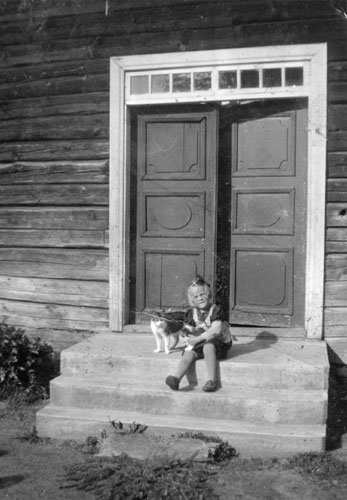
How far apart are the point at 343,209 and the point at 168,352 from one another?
2.20 m

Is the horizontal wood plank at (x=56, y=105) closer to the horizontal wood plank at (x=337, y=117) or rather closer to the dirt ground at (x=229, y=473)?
the horizontal wood plank at (x=337, y=117)

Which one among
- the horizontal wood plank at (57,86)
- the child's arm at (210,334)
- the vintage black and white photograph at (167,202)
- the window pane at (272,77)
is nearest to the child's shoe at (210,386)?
the vintage black and white photograph at (167,202)

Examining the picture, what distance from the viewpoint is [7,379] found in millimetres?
6355

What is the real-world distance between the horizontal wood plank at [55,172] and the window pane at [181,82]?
1.06 metres

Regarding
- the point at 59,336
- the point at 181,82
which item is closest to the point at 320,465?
the point at 59,336

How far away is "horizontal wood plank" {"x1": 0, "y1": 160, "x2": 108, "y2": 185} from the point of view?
6.98 meters

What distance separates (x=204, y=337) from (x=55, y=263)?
2.33 m

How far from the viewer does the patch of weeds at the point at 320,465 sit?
4.61 metres

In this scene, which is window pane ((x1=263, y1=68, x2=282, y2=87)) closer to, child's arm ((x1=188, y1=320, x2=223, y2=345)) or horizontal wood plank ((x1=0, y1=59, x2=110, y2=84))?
horizontal wood plank ((x1=0, y1=59, x2=110, y2=84))

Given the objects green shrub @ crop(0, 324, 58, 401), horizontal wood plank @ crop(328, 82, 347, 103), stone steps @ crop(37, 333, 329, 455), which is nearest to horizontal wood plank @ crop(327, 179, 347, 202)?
horizontal wood plank @ crop(328, 82, 347, 103)

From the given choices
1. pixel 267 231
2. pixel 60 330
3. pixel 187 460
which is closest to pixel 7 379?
pixel 60 330

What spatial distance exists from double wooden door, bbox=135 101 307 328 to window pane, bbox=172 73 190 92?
0.26 metres

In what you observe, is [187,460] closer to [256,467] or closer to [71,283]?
[256,467]

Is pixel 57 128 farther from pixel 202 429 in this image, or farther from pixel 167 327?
pixel 202 429
